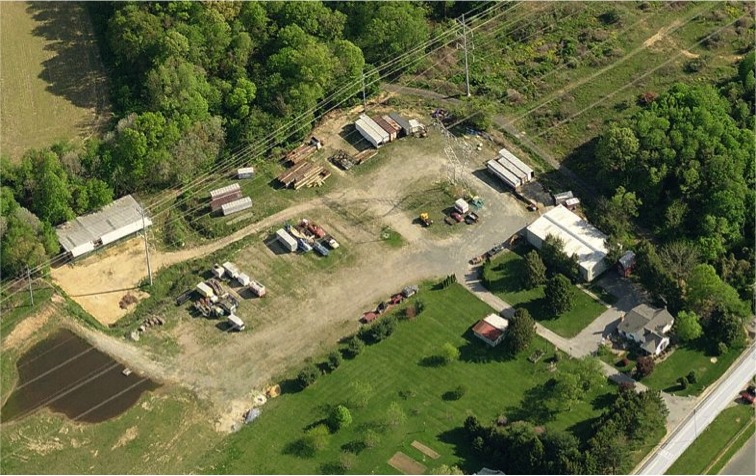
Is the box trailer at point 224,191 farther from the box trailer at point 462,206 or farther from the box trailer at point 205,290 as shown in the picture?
the box trailer at point 462,206

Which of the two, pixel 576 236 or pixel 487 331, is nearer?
pixel 487 331

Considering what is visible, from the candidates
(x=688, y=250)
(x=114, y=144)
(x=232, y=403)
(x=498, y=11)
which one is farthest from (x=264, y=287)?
(x=498, y=11)

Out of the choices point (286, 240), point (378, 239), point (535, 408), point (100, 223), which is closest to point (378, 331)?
point (378, 239)

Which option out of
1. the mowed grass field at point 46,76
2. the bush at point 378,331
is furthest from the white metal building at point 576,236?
the mowed grass field at point 46,76

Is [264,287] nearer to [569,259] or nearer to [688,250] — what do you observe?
[569,259]

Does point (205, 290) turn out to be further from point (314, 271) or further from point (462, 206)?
point (462, 206)

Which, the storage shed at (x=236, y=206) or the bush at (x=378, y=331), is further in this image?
→ the storage shed at (x=236, y=206)
